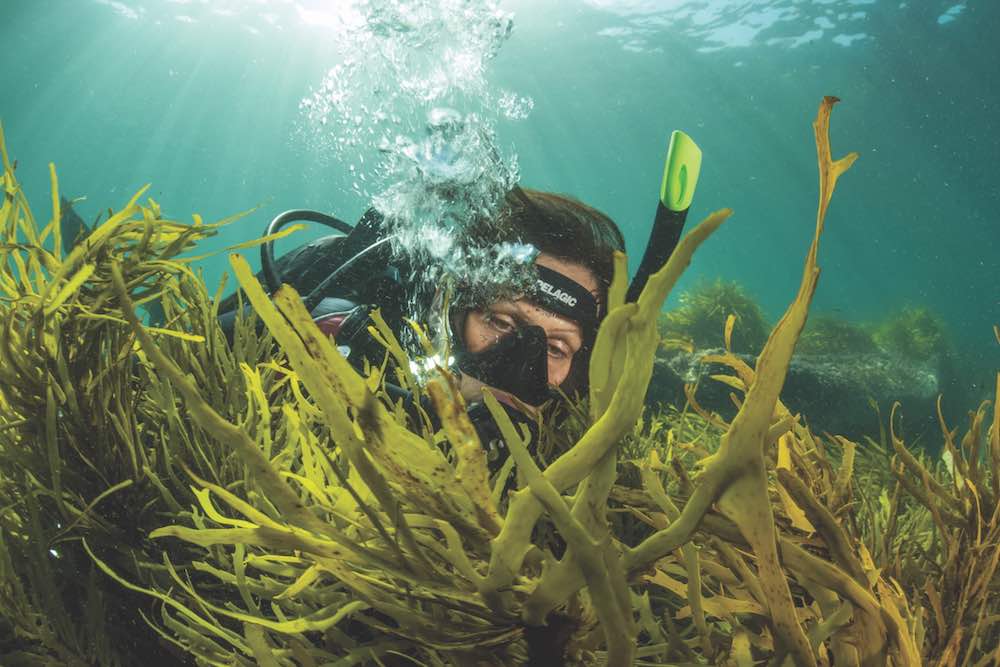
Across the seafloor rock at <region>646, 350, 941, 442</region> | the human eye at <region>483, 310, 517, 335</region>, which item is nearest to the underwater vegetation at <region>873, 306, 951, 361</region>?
the seafloor rock at <region>646, 350, 941, 442</region>

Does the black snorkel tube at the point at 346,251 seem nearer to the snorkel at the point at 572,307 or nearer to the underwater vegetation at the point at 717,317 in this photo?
the snorkel at the point at 572,307

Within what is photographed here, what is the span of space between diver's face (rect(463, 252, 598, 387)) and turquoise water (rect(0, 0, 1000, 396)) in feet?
51.9

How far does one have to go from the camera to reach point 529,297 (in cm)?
350

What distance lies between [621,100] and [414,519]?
136ft

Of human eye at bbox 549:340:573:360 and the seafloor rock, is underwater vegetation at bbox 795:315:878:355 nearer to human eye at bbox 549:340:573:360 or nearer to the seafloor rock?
the seafloor rock

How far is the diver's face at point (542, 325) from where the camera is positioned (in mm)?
3473

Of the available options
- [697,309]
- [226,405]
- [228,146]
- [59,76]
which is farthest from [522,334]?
[228,146]

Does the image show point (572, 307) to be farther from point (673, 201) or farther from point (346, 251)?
point (346, 251)

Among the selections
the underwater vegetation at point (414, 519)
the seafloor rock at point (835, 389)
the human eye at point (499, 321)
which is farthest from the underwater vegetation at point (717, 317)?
the underwater vegetation at point (414, 519)

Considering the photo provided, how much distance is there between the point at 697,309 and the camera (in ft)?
45.9

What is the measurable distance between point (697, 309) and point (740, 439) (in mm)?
14589

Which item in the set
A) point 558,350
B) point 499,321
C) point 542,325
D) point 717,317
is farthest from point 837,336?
point 499,321

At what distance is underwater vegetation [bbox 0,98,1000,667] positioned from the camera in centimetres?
49

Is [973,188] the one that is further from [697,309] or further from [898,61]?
[697,309]
